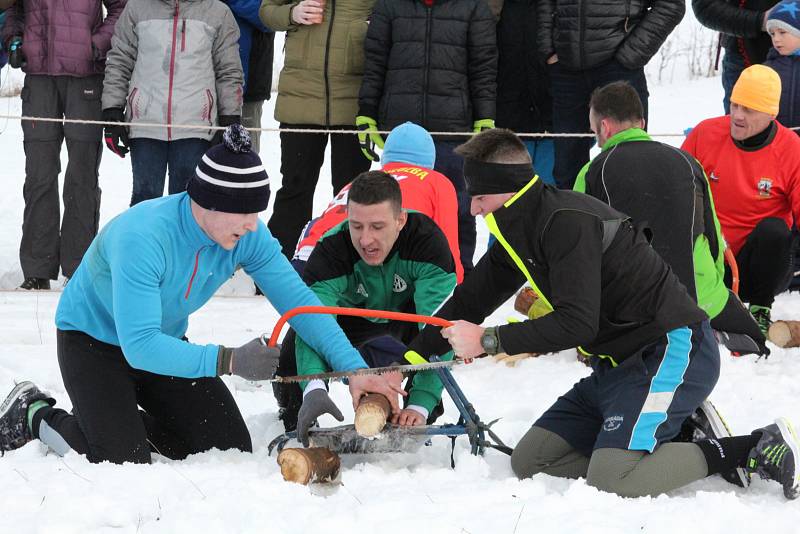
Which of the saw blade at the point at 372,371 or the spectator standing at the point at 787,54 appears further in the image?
the spectator standing at the point at 787,54

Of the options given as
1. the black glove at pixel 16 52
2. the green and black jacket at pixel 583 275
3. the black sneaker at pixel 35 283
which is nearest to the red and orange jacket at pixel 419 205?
the green and black jacket at pixel 583 275

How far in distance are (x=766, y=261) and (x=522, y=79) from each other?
2.09 metres

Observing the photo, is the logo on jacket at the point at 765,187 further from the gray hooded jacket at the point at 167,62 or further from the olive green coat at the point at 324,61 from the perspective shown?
the gray hooded jacket at the point at 167,62

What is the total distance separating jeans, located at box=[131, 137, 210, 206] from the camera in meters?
6.80

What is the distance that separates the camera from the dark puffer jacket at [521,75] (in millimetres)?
6984

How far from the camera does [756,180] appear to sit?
624 cm

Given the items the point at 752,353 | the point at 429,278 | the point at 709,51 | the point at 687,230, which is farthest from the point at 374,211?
the point at 709,51

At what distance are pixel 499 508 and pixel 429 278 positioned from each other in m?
1.59

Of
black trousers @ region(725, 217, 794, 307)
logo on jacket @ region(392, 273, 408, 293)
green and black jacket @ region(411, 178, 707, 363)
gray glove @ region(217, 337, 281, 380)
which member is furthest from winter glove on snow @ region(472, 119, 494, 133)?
gray glove @ region(217, 337, 281, 380)

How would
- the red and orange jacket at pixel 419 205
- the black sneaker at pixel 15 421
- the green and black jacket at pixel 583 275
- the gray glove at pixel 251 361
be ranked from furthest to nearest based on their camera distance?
the red and orange jacket at pixel 419 205 → the black sneaker at pixel 15 421 → the gray glove at pixel 251 361 → the green and black jacket at pixel 583 275

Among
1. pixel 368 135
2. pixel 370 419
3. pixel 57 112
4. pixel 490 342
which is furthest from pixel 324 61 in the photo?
pixel 490 342

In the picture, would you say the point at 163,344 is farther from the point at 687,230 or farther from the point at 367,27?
the point at 367,27

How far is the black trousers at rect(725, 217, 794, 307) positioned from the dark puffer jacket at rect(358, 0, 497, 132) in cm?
185

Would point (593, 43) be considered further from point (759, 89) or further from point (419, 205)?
point (419, 205)
